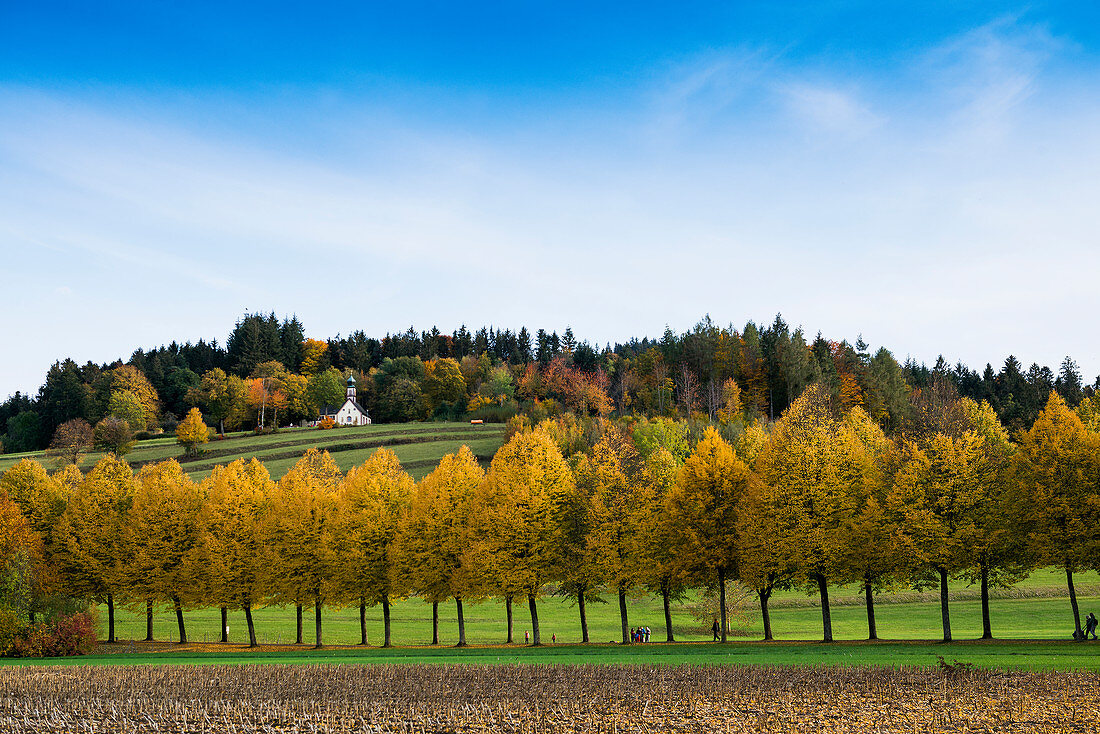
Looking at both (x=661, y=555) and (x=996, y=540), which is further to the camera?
(x=661, y=555)

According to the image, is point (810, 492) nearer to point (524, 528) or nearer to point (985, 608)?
point (985, 608)

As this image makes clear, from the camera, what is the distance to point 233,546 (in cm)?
5728

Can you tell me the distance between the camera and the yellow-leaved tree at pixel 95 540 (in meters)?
60.7

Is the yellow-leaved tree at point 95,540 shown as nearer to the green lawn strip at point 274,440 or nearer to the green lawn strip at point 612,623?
the green lawn strip at point 612,623

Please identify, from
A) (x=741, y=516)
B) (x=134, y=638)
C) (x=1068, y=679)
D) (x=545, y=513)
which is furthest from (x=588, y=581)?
(x=134, y=638)

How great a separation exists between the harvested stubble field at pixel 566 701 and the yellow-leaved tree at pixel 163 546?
80.0 feet

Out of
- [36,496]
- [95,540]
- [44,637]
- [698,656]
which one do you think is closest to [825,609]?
[698,656]

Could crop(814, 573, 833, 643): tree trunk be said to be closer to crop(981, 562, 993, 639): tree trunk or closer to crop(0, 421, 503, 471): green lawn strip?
crop(981, 562, 993, 639): tree trunk

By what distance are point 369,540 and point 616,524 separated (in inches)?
736

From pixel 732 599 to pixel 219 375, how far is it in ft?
513

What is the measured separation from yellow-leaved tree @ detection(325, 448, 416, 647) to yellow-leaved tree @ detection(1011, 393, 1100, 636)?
40456mm

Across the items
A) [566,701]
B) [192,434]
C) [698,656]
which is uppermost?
[192,434]

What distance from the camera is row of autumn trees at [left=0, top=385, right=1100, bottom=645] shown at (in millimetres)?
44938

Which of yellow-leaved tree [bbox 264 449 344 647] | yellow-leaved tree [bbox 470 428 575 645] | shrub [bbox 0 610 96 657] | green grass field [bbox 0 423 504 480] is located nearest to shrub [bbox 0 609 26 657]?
shrub [bbox 0 610 96 657]
